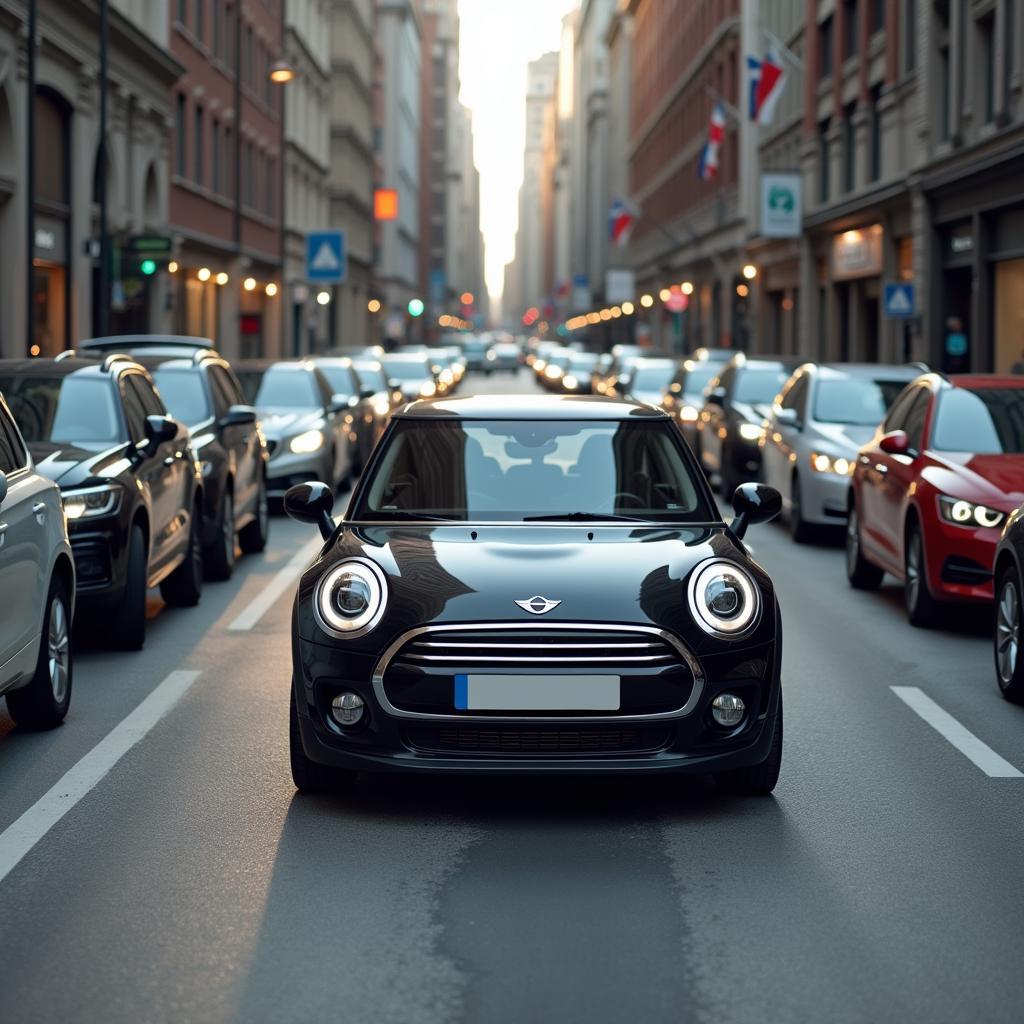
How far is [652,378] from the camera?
35.1m

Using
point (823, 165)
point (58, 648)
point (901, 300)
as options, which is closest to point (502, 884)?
point (58, 648)

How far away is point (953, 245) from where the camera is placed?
34.3 meters

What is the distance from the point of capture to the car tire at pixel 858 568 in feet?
45.6

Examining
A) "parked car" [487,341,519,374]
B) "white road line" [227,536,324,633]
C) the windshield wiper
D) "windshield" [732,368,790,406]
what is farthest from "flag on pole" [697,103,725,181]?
"parked car" [487,341,519,374]

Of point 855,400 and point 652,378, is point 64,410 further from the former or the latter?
point 652,378

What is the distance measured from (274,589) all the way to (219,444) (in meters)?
1.39

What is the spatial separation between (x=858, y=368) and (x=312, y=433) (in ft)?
18.2

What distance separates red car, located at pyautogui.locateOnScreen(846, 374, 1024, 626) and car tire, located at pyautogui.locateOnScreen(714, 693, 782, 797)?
15.5ft

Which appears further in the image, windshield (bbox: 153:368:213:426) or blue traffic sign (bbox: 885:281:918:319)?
blue traffic sign (bbox: 885:281:918:319)

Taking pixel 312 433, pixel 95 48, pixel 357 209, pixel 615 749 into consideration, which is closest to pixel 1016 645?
pixel 615 749

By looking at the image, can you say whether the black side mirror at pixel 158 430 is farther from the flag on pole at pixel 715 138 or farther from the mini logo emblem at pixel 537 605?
the flag on pole at pixel 715 138

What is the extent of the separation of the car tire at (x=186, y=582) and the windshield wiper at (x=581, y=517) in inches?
216

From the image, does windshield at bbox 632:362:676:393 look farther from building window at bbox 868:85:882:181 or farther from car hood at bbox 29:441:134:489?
car hood at bbox 29:441:134:489

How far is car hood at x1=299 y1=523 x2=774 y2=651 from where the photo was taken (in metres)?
6.45
